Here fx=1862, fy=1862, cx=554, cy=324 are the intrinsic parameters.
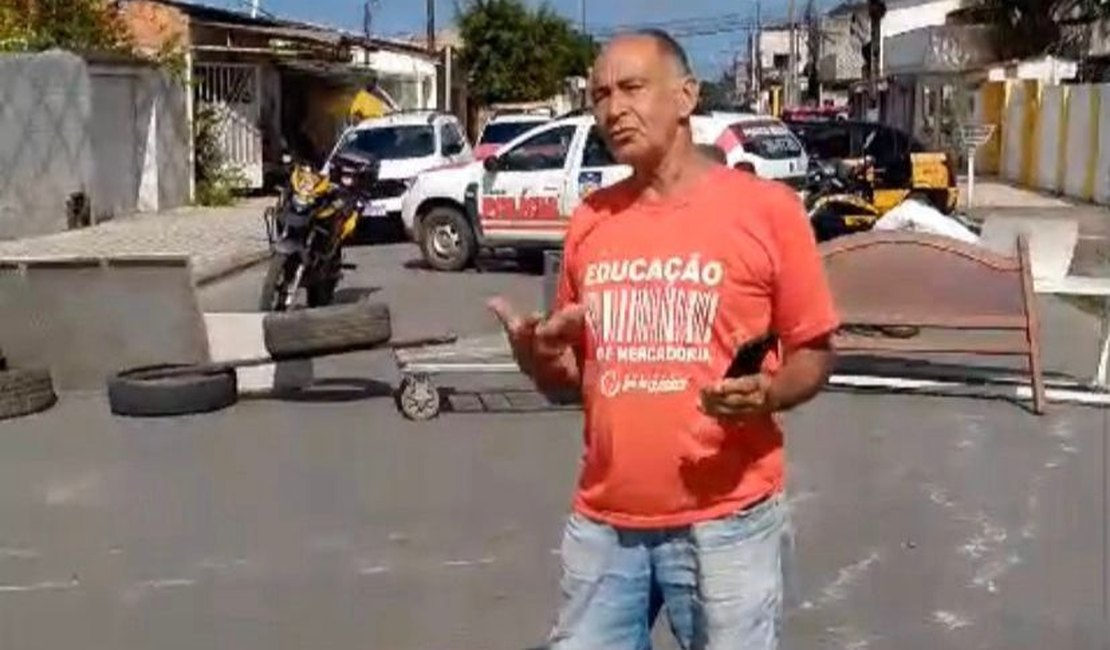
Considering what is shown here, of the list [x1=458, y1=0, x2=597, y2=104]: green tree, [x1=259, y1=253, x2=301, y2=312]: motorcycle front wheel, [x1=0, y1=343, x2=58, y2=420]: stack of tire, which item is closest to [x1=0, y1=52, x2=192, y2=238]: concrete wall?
[x1=259, y1=253, x2=301, y2=312]: motorcycle front wheel

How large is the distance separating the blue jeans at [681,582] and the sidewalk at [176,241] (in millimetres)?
15679

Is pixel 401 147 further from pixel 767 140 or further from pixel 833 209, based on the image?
pixel 833 209

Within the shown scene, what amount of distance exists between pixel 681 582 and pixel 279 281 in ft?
35.9

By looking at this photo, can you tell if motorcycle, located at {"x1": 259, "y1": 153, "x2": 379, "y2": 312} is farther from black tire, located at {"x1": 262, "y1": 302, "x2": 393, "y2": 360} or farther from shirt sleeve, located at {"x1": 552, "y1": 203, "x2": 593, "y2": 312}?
shirt sleeve, located at {"x1": 552, "y1": 203, "x2": 593, "y2": 312}

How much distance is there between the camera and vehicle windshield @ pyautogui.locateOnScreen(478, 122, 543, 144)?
29547 mm

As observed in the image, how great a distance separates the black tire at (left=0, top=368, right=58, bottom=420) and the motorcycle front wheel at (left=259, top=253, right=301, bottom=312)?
11.4 ft

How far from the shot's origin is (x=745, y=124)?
20.5 metres

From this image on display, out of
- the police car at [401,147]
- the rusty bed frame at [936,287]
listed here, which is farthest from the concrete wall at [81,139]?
the rusty bed frame at [936,287]

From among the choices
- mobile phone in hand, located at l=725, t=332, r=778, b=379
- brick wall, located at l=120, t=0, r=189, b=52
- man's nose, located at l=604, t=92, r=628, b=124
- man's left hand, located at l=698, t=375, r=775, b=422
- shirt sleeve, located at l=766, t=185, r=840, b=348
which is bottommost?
man's left hand, located at l=698, t=375, r=775, b=422

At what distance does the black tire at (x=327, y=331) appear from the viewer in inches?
398

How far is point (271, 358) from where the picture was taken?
10.4 m

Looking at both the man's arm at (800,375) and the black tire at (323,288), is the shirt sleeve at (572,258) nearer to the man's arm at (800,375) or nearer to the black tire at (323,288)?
the man's arm at (800,375)

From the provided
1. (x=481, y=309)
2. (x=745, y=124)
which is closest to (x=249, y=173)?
(x=745, y=124)

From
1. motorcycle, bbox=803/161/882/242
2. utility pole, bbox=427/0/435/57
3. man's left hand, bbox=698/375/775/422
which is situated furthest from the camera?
utility pole, bbox=427/0/435/57
